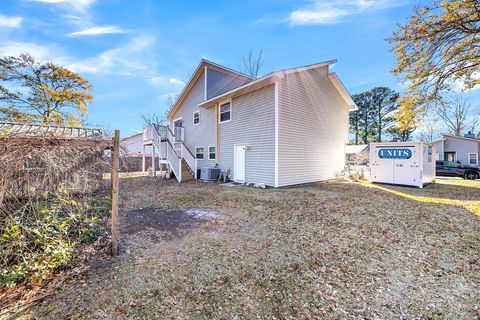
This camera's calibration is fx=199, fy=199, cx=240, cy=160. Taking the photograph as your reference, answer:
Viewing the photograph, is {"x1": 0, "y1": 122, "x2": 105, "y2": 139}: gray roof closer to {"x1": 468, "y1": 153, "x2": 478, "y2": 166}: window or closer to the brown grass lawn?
the brown grass lawn

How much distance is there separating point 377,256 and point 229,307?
267cm

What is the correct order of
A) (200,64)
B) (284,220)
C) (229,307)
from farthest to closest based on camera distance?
(200,64), (284,220), (229,307)

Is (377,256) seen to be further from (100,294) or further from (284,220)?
(100,294)

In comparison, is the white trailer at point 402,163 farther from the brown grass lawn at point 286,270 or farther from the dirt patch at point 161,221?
the dirt patch at point 161,221

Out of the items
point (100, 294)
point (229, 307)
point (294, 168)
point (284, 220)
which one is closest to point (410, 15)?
point (294, 168)

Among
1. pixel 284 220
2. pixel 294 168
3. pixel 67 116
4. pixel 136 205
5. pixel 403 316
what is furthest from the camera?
pixel 67 116

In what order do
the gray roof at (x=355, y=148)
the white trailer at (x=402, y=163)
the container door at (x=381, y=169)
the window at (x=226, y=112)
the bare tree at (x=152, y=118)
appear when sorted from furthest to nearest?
the bare tree at (x=152, y=118) < the gray roof at (x=355, y=148) < the window at (x=226, y=112) < the container door at (x=381, y=169) < the white trailer at (x=402, y=163)

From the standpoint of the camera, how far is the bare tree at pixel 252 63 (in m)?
23.6

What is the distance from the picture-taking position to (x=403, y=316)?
2115 mm

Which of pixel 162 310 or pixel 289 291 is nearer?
pixel 162 310

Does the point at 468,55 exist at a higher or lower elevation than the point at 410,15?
lower

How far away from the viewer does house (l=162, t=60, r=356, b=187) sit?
31.3 ft

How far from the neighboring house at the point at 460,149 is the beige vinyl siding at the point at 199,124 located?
22.9m

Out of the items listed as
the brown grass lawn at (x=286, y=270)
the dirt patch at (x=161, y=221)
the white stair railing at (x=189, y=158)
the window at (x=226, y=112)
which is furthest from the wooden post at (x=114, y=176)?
the white stair railing at (x=189, y=158)
